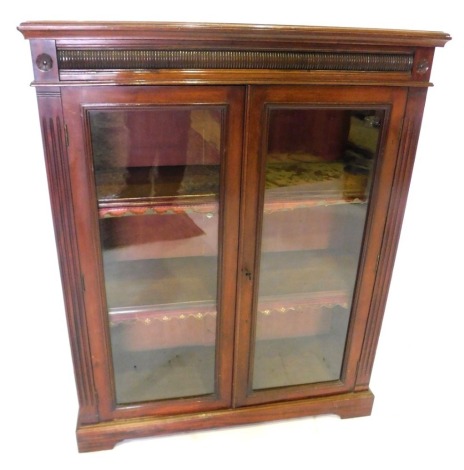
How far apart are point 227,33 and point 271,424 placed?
0.99 meters

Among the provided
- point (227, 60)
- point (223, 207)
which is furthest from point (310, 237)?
point (227, 60)

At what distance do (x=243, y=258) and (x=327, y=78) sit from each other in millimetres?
415

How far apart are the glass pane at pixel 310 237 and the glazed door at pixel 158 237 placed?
103 mm

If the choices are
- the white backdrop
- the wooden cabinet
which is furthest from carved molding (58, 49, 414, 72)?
the white backdrop

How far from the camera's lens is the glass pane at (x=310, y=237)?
1011mm

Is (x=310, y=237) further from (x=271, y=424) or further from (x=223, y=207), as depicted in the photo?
(x=271, y=424)

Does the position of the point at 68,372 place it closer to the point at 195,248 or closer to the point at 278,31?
the point at 195,248

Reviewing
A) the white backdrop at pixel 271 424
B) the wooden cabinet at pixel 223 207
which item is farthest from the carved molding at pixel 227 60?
the white backdrop at pixel 271 424

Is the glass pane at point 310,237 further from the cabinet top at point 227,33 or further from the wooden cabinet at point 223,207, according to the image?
the cabinet top at point 227,33

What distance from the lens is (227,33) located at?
33.5 inches

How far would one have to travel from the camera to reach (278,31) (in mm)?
866

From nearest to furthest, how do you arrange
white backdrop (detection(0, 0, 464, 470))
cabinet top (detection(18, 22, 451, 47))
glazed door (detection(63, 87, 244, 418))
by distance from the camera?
cabinet top (detection(18, 22, 451, 47)) < glazed door (detection(63, 87, 244, 418)) < white backdrop (detection(0, 0, 464, 470))

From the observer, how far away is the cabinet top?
0.81 meters

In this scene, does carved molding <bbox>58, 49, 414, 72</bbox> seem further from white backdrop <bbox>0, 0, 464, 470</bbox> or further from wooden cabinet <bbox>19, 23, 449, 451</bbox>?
white backdrop <bbox>0, 0, 464, 470</bbox>
